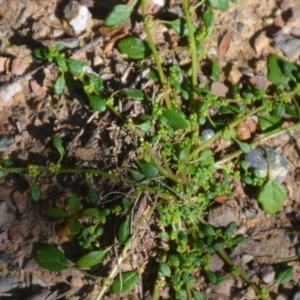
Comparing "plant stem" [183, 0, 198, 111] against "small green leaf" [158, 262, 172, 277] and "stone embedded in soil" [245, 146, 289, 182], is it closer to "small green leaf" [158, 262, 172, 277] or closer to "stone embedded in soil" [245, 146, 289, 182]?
"stone embedded in soil" [245, 146, 289, 182]

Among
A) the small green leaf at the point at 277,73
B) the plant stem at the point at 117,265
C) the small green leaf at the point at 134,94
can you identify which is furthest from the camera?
the small green leaf at the point at 277,73

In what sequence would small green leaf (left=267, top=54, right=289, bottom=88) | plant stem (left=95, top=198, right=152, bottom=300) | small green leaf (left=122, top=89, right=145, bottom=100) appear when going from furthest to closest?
small green leaf (left=267, top=54, right=289, bottom=88)
small green leaf (left=122, top=89, right=145, bottom=100)
plant stem (left=95, top=198, right=152, bottom=300)

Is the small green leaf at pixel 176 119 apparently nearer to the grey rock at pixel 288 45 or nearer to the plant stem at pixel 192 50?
the plant stem at pixel 192 50

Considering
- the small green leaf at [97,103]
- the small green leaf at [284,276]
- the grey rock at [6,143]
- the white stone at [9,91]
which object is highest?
the white stone at [9,91]

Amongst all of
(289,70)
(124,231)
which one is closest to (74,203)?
(124,231)

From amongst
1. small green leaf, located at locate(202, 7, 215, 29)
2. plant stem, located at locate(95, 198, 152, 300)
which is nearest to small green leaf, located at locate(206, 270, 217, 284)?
plant stem, located at locate(95, 198, 152, 300)

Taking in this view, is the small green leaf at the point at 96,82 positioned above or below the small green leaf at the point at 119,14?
below

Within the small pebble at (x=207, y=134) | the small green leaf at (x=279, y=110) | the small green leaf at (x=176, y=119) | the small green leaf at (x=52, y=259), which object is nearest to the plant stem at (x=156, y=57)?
the small green leaf at (x=176, y=119)

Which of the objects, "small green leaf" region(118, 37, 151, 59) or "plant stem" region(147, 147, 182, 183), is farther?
"small green leaf" region(118, 37, 151, 59)
